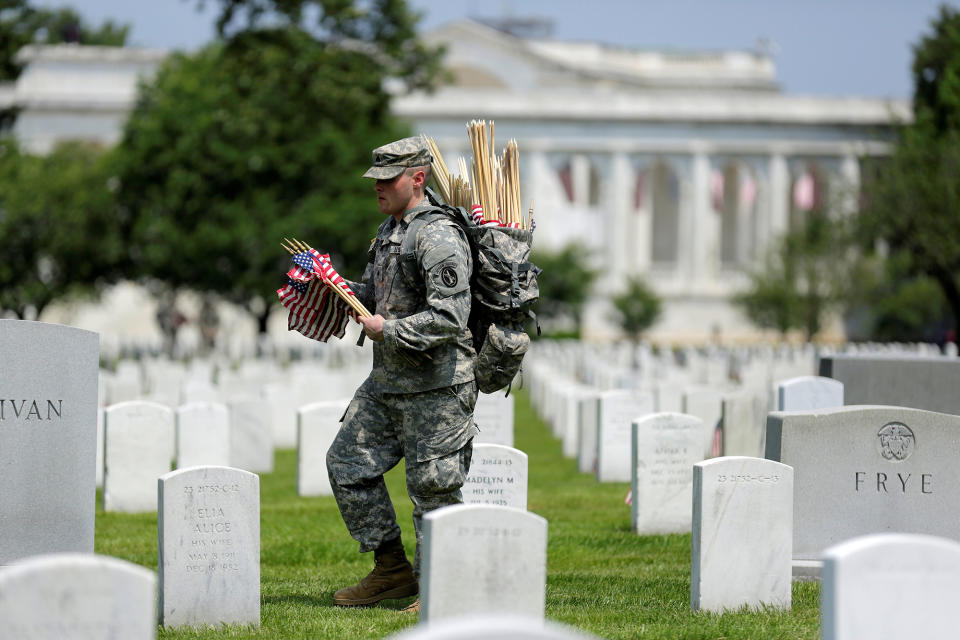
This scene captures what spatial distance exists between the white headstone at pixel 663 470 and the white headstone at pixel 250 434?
199 inches

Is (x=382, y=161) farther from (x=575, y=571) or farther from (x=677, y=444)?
(x=677, y=444)

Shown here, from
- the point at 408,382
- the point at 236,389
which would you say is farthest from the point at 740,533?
the point at 236,389

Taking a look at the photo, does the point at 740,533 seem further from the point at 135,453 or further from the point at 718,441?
the point at 718,441

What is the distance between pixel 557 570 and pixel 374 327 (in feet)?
9.33

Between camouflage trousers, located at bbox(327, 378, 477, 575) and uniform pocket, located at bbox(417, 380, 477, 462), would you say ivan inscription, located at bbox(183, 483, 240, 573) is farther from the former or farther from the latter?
uniform pocket, located at bbox(417, 380, 477, 462)

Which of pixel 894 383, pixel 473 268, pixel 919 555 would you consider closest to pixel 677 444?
pixel 894 383

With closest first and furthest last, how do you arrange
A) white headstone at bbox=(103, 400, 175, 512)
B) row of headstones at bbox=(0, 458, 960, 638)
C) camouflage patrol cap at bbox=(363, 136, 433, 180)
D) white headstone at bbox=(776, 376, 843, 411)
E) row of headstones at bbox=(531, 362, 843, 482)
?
row of headstones at bbox=(0, 458, 960, 638), camouflage patrol cap at bbox=(363, 136, 433, 180), white headstone at bbox=(776, 376, 843, 411), row of headstones at bbox=(531, 362, 843, 482), white headstone at bbox=(103, 400, 175, 512)

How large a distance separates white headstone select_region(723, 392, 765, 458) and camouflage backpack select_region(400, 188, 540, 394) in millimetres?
6913

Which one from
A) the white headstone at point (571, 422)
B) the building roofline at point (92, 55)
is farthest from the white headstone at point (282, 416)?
the building roofline at point (92, 55)

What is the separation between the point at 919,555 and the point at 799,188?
52.8 m

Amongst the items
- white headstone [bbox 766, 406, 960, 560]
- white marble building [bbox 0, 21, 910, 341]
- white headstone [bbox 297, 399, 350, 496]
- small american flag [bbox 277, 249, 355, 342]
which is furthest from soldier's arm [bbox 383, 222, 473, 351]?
white marble building [bbox 0, 21, 910, 341]

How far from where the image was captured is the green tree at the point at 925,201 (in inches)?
1337

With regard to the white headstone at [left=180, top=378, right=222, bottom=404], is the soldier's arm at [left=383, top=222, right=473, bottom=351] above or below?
above

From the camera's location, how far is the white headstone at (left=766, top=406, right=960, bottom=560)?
26.4ft
